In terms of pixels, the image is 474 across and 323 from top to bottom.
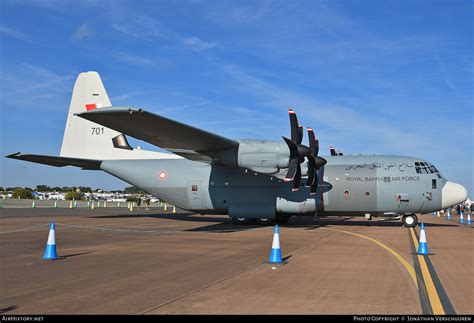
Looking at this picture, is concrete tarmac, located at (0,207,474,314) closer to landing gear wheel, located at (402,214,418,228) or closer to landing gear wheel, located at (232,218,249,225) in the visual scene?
landing gear wheel, located at (402,214,418,228)

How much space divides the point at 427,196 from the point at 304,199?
657 cm

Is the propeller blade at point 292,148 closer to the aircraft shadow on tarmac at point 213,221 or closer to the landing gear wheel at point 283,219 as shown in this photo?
the aircraft shadow on tarmac at point 213,221

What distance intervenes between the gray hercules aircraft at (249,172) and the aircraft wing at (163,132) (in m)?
0.05

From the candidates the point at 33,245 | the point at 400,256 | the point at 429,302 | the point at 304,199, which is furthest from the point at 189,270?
the point at 304,199

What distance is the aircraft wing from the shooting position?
601 inches

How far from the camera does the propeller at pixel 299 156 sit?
20.2m

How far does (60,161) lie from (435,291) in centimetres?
2263

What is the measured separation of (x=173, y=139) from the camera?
1955cm

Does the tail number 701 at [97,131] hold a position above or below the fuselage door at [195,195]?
above

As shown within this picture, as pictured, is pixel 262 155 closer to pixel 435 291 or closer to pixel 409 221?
pixel 409 221

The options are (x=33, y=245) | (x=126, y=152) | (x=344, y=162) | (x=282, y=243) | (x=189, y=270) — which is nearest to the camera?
(x=189, y=270)

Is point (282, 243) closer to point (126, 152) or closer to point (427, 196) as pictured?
point (427, 196)

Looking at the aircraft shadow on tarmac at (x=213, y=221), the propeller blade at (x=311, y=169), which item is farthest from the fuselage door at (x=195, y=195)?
the propeller blade at (x=311, y=169)

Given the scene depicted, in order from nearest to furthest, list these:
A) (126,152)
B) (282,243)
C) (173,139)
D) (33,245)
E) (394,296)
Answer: (394,296) → (33,245) → (282,243) → (173,139) → (126,152)
